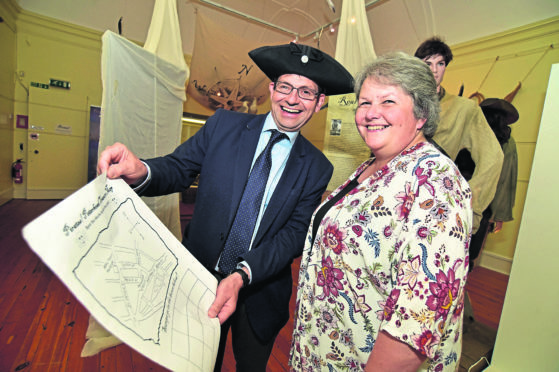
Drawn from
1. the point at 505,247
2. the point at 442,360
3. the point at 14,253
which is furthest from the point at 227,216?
the point at 505,247

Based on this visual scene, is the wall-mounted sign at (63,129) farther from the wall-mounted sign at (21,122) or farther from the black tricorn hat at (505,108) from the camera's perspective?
the black tricorn hat at (505,108)

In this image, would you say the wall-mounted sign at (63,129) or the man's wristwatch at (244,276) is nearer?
the man's wristwatch at (244,276)

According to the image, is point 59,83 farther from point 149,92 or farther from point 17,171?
point 149,92

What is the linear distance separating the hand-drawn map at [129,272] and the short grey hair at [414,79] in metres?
0.80

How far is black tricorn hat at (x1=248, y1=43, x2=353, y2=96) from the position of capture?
1184mm

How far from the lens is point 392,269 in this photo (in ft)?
2.38

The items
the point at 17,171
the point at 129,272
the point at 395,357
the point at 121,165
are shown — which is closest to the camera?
the point at 129,272

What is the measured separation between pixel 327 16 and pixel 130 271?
6.43 meters

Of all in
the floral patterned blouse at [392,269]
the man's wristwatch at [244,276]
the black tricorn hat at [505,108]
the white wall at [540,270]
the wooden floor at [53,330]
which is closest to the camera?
the floral patterned blouse at [392,269]

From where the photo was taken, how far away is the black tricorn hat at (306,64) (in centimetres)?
118

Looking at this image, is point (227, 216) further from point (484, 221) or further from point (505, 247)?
point (505, 247)

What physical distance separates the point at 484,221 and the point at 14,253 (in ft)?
15.4

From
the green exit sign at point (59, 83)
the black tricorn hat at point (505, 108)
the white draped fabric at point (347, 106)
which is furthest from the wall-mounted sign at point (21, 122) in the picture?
the black tricorn hat at point (505, 108)

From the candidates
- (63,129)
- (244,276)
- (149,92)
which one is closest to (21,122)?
(63,129)
